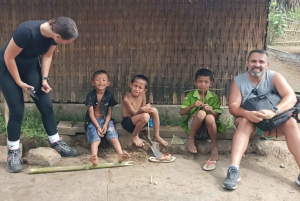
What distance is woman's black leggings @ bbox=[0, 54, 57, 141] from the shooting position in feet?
11.5

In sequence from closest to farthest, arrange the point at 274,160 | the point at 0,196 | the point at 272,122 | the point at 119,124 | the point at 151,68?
the point at 0,196
the point at 272,122
the point at 274,160
the point at 119,124
the point at 151,68

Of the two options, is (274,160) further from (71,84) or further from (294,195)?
(71,84)

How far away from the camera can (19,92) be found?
3.61 meters

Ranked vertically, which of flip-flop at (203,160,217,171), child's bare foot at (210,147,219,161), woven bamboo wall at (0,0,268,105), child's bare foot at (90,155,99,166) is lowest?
flip-flop at (203,160,217,171)

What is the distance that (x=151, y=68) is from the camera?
16.0ft

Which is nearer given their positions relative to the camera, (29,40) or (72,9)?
(29,40)

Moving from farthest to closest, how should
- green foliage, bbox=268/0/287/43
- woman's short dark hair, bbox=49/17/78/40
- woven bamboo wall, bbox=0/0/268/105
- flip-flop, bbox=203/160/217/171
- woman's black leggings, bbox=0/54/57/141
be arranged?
green foliage, bbox=268/0/287/43
woven bamboo wall, bbox=0/0/268/105
flip-flop, bbox=203/160/217/171
woman's black leggings, bbox=0/54/57/141
woman's short dark hair, bbox=49/17/78/40

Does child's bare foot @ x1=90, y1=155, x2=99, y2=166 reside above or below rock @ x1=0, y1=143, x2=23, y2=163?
above

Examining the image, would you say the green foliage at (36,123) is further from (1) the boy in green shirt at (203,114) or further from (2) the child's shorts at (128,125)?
(1) the boy in green shirt at (203,114)

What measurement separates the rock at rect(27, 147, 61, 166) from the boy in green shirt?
63.2 inches

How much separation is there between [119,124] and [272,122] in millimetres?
1988

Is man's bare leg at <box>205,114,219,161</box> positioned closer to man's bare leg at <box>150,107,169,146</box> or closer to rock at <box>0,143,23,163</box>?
man's bare leg at <box>150,107,169,146</box>

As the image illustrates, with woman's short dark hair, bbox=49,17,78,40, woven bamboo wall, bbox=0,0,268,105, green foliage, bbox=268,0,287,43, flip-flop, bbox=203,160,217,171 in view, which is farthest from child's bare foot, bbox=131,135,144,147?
green foliage, bbox=268,0,287,43

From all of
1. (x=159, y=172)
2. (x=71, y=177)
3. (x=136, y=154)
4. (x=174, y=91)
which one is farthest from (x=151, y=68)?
(x=71, y=177)
